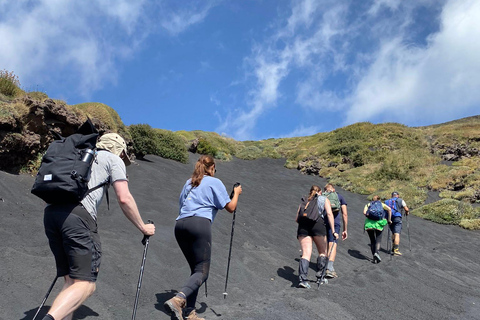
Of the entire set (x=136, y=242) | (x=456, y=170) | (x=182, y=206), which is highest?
(x=456, y=170)

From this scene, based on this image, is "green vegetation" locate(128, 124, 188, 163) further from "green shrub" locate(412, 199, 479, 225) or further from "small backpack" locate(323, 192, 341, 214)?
"green shrub" locate(412, 199, 479, 225)

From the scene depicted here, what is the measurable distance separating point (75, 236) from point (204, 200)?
1.55 m

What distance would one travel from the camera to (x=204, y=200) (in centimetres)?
429

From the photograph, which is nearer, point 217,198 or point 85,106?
point 217,198

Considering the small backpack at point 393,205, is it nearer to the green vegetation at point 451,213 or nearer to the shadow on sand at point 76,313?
the green vegetation at point 451,213

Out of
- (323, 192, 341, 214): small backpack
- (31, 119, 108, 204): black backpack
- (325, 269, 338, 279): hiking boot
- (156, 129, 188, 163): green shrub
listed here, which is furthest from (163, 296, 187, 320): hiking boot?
(156, 129, 188, 163): green shrub

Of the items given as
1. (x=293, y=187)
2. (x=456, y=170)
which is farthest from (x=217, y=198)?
(x=456, y=170)

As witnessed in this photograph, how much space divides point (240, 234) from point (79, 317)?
19.9 feet

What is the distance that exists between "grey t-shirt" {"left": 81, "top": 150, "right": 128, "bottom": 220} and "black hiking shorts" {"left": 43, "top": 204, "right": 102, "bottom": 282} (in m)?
0.14

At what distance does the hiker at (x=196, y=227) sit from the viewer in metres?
4.12

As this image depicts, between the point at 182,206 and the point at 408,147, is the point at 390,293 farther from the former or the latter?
the point at 408,147

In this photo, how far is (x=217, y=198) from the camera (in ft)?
14.2

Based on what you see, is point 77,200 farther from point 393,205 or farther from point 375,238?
point 393,205

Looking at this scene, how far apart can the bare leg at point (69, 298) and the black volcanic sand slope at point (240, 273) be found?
52.3 inches
